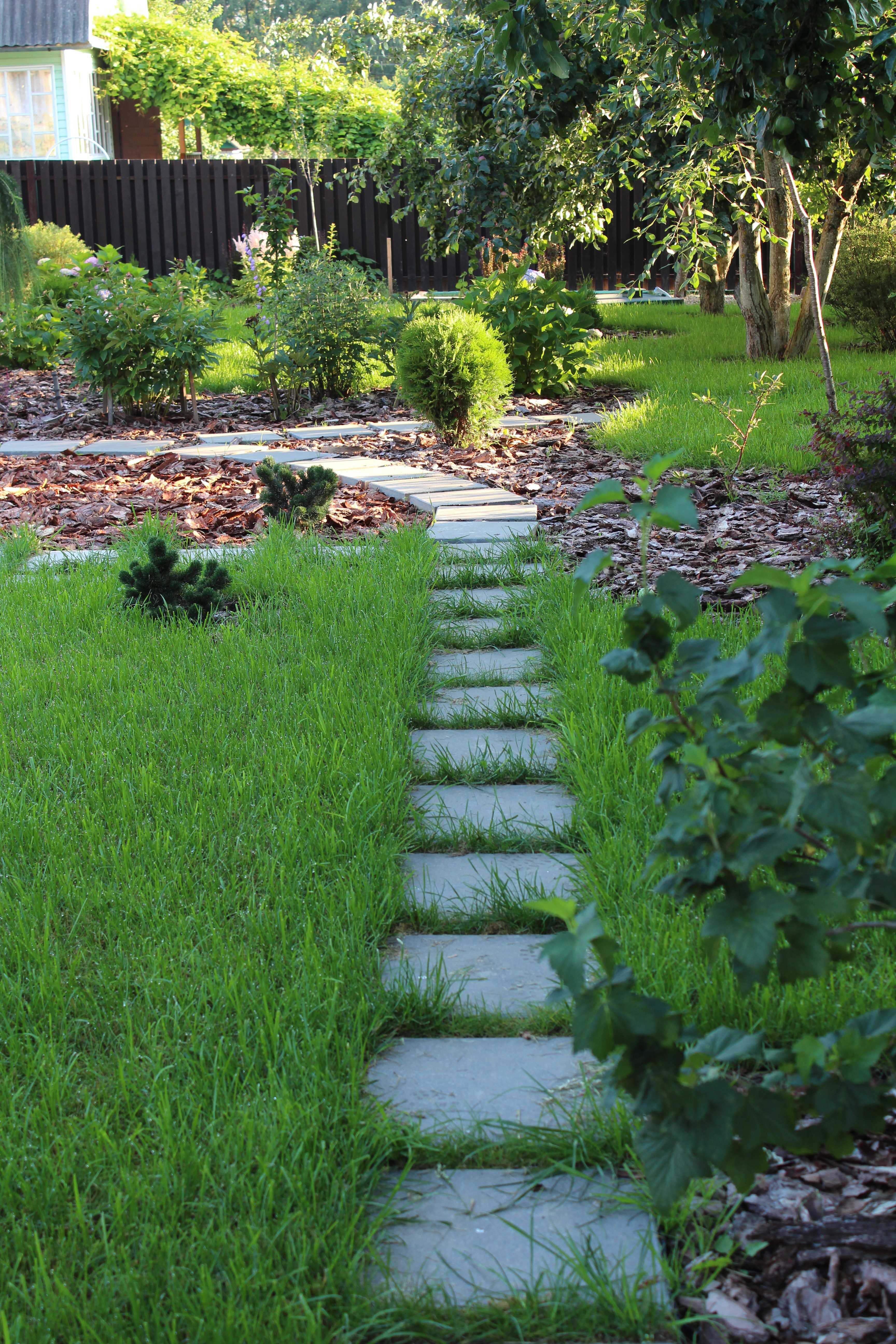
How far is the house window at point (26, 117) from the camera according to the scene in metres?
23.1

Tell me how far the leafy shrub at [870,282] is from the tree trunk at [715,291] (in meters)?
2.51

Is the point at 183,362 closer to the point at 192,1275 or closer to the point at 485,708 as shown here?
the point at 485,708

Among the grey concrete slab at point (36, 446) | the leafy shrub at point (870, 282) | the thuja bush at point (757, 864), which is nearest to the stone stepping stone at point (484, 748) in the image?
the thuja bush at point (757, 864)

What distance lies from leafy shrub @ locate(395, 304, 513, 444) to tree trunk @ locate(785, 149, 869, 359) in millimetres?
2643

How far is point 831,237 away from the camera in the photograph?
29.2ft

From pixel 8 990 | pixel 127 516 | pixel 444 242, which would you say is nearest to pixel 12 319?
pixel 444 242

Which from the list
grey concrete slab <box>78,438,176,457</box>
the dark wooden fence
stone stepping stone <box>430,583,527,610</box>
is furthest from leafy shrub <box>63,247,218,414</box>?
the dark wooden fence

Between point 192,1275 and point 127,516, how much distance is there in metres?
4.62

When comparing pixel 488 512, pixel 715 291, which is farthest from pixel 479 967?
pixel 715 291

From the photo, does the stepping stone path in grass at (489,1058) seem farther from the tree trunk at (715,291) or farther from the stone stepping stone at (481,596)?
the tree trunk at (715,291)

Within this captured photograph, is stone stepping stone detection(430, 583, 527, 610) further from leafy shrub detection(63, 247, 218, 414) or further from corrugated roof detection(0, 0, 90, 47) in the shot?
corrugated roof detection(0, 0, 90, 47)

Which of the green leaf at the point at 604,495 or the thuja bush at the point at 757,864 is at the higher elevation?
Answer: the green leaf at the point at 604,495

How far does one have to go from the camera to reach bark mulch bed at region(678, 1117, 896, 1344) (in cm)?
120

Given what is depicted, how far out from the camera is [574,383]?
9.16 metres
